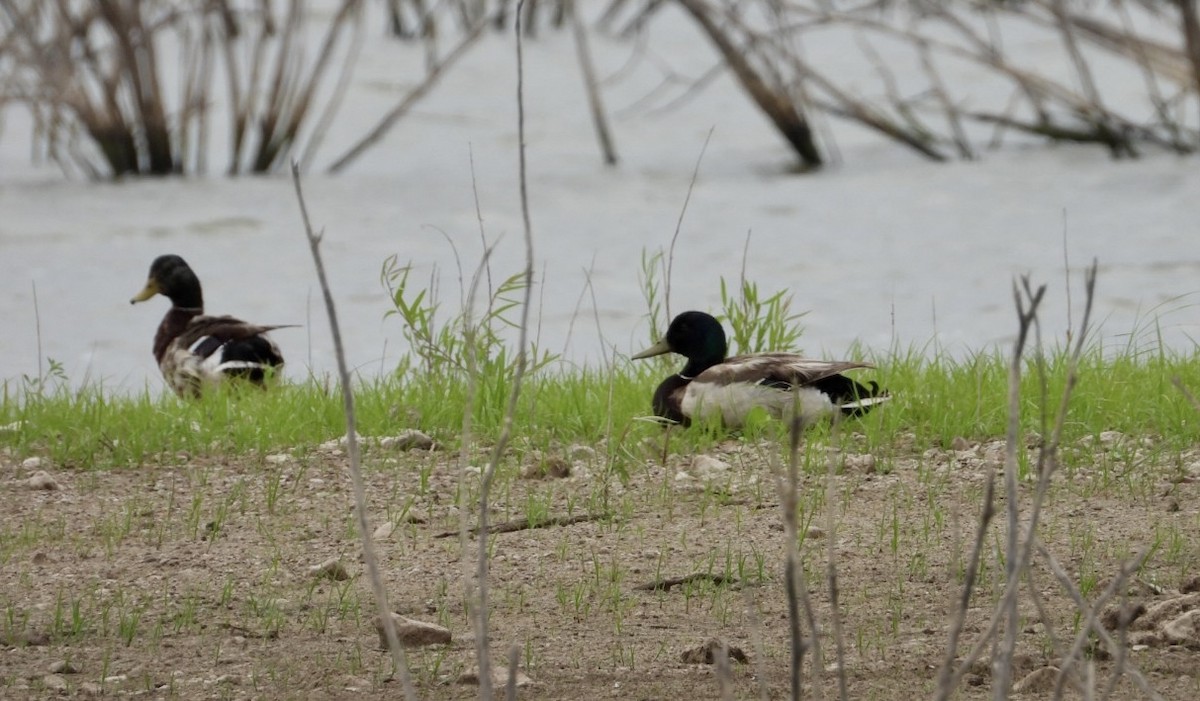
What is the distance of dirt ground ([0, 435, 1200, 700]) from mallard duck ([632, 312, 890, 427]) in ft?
0.50

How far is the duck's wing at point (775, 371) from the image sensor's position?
5.29 m

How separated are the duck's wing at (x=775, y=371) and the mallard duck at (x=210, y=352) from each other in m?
1.99

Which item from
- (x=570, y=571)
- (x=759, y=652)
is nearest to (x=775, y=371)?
(x=570, y=571)

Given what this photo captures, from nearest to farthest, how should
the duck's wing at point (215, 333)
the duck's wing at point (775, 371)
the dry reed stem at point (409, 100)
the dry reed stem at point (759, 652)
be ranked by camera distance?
1. the dry reed stem at point (759, 652)
2. the duck's wing at point (775, 371)
3. the duck's wing at point (215, 333)
4. the dry reed stem at point (409, 100)

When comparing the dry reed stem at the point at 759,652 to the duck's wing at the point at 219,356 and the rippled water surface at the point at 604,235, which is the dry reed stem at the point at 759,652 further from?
the rippled water surface at the point at 604,235

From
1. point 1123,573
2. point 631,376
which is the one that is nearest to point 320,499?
point 631,376

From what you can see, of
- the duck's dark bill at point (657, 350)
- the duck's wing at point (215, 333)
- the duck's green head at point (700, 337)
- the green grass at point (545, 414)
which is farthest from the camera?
the duck's wing at point (215, 333)

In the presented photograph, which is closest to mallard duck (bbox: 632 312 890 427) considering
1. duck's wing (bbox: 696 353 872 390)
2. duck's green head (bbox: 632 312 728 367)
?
duck's wing (bbox: 696 353 872 390)

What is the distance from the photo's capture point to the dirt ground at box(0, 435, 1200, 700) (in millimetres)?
3445

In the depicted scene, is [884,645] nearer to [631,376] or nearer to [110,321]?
[631,376]

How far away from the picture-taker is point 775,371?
5363 millimetres

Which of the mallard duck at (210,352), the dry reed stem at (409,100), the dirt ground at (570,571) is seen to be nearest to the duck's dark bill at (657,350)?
the dirt ground at (570,571)

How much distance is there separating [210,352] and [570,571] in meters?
2.97

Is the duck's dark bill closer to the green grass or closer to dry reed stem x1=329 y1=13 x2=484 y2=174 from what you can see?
the green grass
